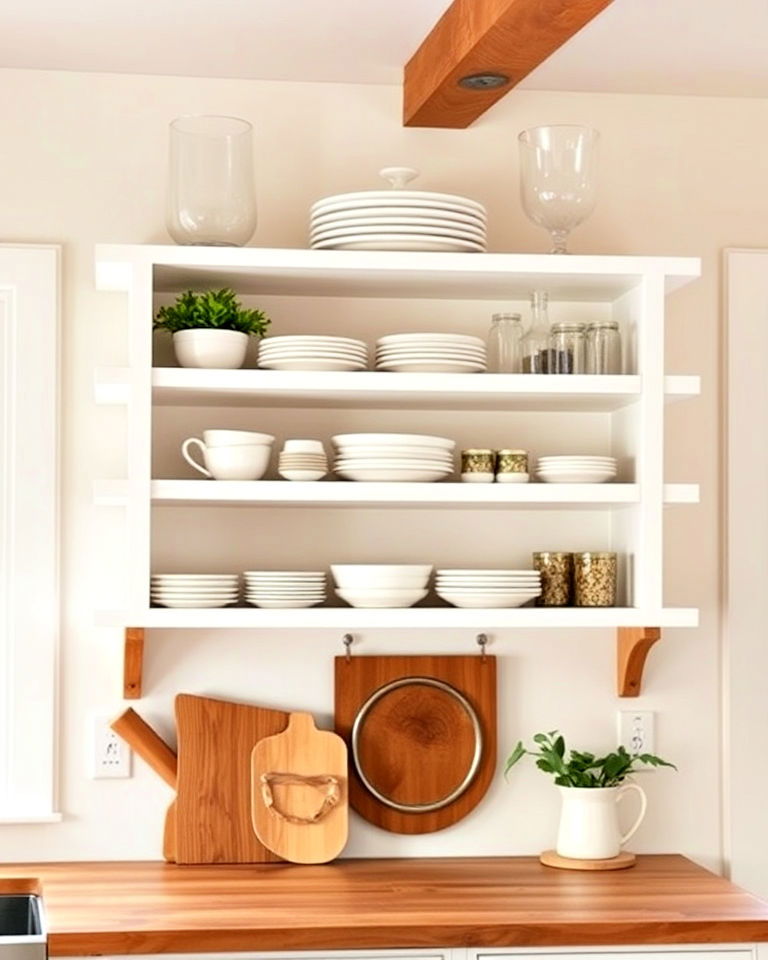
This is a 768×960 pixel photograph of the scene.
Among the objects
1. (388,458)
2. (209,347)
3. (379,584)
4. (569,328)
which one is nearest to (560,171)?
(569,328)

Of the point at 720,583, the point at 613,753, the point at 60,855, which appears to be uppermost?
the point at 720,583

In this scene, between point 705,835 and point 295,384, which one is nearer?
point 295,384

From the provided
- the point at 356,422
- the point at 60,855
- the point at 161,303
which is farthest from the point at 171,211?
the point at 60,855

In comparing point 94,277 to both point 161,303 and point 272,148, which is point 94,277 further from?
point 272,148

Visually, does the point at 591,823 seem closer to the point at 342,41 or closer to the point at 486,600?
the point at 486,600

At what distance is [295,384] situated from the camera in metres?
2.73

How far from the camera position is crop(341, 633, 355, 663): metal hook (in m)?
3.00

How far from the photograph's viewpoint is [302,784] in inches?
114

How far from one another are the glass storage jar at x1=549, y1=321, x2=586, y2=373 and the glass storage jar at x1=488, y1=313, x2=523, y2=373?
7cm

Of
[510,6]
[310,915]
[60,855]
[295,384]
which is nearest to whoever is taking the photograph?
[510,6]

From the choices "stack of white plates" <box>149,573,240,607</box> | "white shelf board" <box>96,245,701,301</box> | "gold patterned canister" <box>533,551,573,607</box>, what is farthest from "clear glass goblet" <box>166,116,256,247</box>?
"gold patterned canister" <box>533,551,573,607</box>

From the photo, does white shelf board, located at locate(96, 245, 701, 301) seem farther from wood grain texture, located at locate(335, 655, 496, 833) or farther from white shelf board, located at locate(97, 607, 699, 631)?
wood grain texture, located at locate(335, 655, 496, 833)

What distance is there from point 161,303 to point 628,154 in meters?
1.00

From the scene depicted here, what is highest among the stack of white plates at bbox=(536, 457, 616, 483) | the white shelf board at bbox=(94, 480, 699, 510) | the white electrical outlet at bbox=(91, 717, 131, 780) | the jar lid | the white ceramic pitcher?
the jar lid
